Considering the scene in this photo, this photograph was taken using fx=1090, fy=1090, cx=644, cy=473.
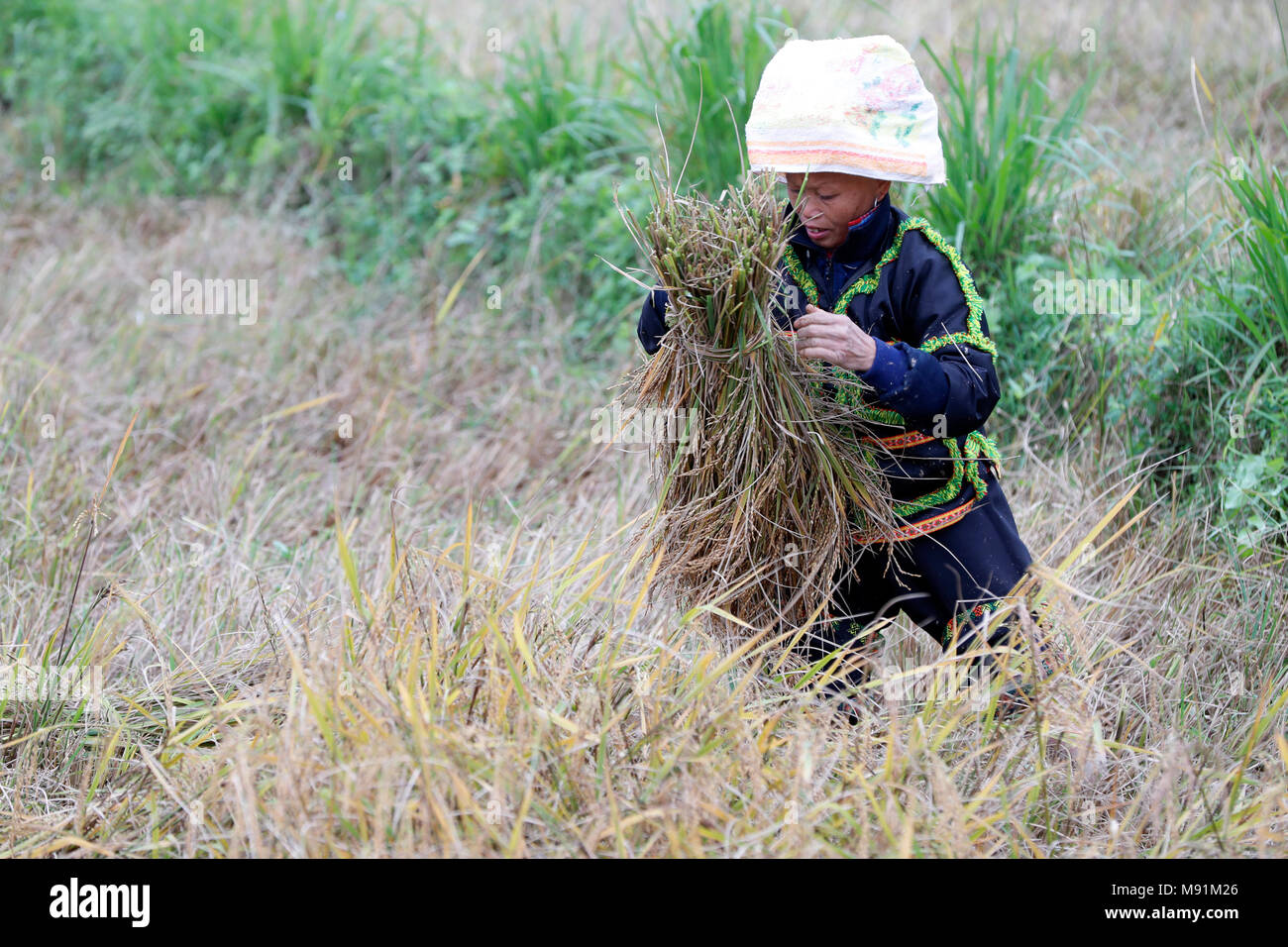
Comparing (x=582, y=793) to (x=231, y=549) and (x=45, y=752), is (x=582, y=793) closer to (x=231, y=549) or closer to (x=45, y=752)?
(x=45, y=752)

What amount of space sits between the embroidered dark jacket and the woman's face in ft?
0.08

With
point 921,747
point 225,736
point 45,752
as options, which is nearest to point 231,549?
point 45,752

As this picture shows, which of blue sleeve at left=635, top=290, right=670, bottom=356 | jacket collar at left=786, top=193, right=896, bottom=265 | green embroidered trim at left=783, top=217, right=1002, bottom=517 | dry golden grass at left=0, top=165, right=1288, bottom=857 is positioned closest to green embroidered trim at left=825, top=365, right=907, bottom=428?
green embroidered trim at left=783, top=217, right=1002, bottom=517

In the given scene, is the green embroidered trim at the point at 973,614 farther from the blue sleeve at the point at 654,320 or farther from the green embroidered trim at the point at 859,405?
the blue sleeve at the point at 654,320

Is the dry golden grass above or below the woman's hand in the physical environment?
below

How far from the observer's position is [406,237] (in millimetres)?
4555

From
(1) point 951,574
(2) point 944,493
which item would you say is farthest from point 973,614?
(2) point 944,493

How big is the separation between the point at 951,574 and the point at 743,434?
0.51 m

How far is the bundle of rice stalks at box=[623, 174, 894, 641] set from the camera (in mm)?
1848

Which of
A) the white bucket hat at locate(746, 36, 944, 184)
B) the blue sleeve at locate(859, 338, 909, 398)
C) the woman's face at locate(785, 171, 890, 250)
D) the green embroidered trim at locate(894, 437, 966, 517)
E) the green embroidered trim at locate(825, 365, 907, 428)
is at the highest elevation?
the white bucket hat at locate(746, 36, 944, 184)

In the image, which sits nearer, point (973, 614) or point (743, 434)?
point (743, 434)

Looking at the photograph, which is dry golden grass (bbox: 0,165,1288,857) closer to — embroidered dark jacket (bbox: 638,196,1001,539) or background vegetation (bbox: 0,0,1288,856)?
background vegetation (bbox: 0,0,1288,856)

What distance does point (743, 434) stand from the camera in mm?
1992

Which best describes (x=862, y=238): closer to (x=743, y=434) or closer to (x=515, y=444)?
(x=743, y=434)
